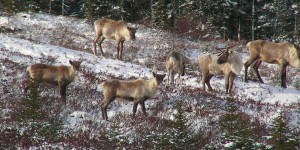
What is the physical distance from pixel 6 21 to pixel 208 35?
57.4ft

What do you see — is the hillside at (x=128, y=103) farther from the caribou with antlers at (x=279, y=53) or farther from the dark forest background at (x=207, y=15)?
the dark forest background at (x=207, y=15)

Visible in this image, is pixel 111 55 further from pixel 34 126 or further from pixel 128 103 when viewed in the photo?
pixel 34 126

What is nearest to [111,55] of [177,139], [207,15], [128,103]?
[128,103]

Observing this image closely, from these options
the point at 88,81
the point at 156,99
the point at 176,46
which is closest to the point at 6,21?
the point at 176,46

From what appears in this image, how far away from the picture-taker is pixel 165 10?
38469mm

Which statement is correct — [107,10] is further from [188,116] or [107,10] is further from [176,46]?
[188,116]

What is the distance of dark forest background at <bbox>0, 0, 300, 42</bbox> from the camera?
125 ft

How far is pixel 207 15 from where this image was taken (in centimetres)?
3934

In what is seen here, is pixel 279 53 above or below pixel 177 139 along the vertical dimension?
above

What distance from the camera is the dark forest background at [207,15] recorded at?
1497 inches

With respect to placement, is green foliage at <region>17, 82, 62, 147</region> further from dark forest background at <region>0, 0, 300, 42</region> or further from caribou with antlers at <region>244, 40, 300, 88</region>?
dark forest background at <region>0, 0, 300, 42</region>

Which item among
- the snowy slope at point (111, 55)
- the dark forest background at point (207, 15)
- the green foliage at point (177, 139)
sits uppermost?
the dark forest background at point (207, 15)

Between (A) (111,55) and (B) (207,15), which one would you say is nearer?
(A) (111,55)

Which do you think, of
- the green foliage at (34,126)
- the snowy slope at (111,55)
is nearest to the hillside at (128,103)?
the snowy slope at (111,55)
